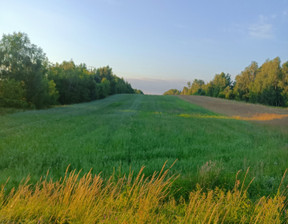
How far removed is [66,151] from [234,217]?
6.22 metres

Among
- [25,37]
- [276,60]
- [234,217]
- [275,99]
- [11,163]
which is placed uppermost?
[276,60]

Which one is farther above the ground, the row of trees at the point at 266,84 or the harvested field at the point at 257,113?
the row of trees at the point at 266,84

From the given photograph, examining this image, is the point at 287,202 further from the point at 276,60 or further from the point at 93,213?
the point at 276,60

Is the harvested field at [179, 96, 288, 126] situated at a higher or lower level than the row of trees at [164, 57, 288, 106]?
lower

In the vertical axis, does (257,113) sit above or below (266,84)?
below

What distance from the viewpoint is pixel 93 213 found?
3.11 metres

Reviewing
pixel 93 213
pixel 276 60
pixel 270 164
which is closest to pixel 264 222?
pixel 93 213

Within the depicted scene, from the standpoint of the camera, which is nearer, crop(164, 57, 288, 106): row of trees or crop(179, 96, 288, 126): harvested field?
crop(179, 96, 288, 126): harvested field

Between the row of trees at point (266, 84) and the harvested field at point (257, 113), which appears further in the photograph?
the row of trees at point (266, 84)

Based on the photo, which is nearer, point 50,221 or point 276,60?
point 50,221

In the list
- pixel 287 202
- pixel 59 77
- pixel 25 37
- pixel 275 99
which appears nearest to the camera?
pixel 287 202

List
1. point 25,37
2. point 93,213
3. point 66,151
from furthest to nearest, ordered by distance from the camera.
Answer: point 25,37
point 66,151
point 93,213

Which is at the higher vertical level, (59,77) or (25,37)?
(25,37)

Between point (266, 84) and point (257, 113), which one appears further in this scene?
point (266, 84)
